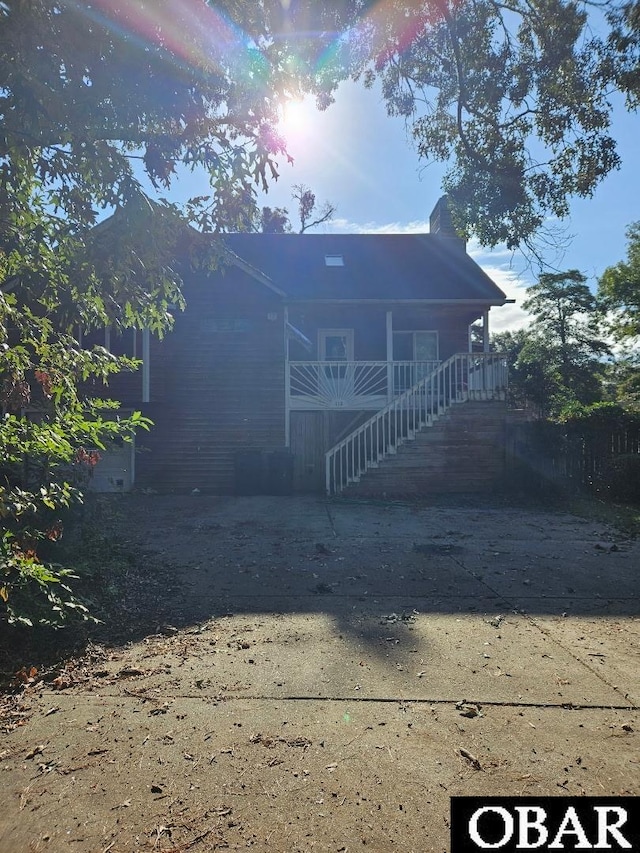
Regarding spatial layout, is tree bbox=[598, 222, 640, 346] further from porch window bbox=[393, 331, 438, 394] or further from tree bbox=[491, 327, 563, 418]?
porch window bbox=[393, 331, 438, 394]

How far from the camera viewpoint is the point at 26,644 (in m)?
3.62

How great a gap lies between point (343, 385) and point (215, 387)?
336 cm

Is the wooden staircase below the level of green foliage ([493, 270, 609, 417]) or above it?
below

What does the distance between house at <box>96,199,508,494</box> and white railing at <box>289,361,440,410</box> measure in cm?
3

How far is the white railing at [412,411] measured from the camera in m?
12.1

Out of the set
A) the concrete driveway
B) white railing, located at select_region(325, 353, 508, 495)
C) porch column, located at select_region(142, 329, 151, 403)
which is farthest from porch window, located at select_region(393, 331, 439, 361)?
the concrete driveway

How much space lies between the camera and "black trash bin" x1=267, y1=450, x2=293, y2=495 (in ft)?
40.7

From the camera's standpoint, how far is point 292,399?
13344 mm

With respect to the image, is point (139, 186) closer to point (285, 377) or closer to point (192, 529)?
point (192, 529)

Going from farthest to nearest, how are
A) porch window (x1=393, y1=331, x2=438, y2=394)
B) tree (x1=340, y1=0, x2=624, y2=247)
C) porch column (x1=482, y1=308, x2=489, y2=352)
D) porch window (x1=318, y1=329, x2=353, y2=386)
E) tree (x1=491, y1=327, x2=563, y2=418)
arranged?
tree (x1=491, y1=327, x2=563, y2=418), porch window (x1=393, y1=331, x2=438, y2=394), porch window (x1=318, y1=329, x2=353, y2=386), porch column (x1=482, y1=308, x2=489, y2=352), tree (x1=340, y1=0, x2=624, y2=247)

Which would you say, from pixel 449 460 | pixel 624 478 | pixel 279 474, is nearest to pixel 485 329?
pixel 449 460

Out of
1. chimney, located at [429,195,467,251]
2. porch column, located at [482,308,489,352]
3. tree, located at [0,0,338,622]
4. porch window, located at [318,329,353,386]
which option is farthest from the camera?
chimney, located at [429,195,467,251]

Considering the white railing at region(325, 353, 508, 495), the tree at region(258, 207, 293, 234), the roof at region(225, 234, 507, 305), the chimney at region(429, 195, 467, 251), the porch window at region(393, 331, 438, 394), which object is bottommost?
the white railing at region(325, 353, 508, 495)

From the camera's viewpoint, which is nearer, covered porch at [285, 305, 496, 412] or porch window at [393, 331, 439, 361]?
covered porch at [285, 305, 496, 412]
